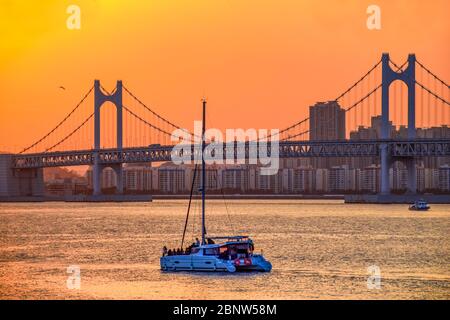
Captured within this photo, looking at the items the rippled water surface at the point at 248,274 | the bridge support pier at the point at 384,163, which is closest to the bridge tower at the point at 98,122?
the bridge support pier at the point at 384,163

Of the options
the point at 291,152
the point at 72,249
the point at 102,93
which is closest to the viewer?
the point at 72,249

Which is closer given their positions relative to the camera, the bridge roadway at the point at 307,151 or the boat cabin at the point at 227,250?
the boat cabin at the point at 227,250

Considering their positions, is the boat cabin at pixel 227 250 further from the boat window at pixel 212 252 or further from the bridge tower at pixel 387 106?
the bridge tower at pixel 387 106

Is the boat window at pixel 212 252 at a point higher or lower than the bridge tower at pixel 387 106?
lower

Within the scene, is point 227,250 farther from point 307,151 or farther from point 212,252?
point 307,151
